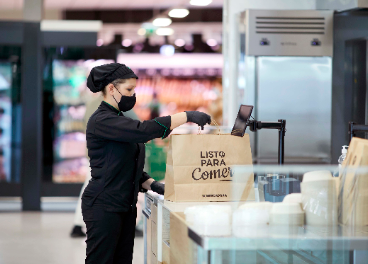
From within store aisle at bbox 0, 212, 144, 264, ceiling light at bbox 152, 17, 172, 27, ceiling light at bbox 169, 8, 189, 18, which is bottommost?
store aisle at bbox 0, 212, 144, 264

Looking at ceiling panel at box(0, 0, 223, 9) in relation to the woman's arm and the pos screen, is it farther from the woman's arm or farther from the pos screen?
the woman's arm

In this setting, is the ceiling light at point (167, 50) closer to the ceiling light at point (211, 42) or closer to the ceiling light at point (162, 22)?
the ceiling light at point (162, 22)

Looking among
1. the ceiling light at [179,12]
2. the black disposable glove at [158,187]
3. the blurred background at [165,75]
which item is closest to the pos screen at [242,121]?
the black disposable glove at [158,187]

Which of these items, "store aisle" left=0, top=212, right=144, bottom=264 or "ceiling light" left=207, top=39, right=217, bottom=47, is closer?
"store aisle" left=0, top=212, right=144, bottom=264

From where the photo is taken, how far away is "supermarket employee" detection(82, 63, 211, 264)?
2.11 m

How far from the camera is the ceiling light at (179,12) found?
714cm

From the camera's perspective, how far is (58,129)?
6609 millimetres

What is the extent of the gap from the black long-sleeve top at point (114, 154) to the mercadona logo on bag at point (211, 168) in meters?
0.22

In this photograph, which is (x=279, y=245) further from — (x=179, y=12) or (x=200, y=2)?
(x=179, y=12)

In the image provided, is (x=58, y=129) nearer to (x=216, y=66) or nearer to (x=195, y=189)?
(x=216, y=66)

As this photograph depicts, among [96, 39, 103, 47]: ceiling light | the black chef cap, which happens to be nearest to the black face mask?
the black chef cap

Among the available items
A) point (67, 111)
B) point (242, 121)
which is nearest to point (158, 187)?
point (242, 121)

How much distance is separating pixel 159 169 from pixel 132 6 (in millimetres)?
4886

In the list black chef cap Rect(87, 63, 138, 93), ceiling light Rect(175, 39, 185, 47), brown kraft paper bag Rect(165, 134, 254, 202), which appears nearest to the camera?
brown kraft paper bag Rect(165, 134, 254, 202)
